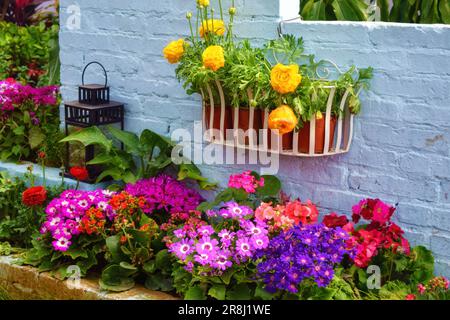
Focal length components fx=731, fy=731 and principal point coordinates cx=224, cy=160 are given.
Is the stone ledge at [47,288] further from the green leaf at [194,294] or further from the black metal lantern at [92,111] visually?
the black metal lantern at [92,111]

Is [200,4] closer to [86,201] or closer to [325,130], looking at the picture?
[325,130]

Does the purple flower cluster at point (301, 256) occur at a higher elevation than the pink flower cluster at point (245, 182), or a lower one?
lower

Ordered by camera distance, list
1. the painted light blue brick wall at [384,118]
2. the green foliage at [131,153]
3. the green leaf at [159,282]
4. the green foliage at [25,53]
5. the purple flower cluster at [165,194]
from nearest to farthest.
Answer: the painted light blue brick wall at [384,118], the green leaf at [159,282], the purple flower cluster at [165,194], the green foliage at [131,153], the green foliage at [25,53]

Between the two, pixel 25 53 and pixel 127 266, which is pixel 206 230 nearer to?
pixel 127 266

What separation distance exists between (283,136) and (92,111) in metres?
1.00

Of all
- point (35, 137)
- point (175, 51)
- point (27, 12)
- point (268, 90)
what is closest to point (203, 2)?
point (175, 51)

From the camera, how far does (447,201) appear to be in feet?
9.35

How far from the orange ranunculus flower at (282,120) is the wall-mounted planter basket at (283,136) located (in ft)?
0.42

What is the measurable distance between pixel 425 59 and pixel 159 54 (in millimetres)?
1284

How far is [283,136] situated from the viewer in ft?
9.82

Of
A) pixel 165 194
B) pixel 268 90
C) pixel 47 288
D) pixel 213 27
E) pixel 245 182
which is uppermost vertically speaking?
pixel 213 27

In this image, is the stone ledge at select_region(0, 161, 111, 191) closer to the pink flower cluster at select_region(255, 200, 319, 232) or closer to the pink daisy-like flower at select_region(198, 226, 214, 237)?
the pink daisy-like flower at select_region(198, 226, 214, 237)

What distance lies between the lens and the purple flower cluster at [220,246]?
A: 2.71 meters

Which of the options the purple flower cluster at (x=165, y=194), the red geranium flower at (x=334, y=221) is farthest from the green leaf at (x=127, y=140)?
the red geranium flower at (x=334, y=221)
